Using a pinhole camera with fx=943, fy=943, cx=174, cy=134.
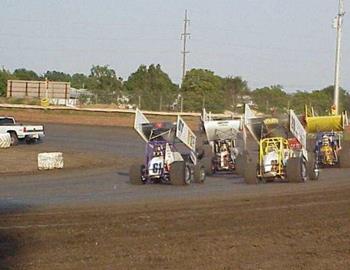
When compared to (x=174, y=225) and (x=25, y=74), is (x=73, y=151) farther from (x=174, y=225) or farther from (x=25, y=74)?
(x=25, y=74)

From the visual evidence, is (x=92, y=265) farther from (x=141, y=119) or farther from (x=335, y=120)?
(x=335, y=120)

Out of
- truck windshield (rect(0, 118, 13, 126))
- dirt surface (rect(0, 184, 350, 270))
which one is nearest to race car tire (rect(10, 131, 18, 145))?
truck windshield (rect(0, 118, 13, 126))

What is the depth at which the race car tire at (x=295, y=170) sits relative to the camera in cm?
2494

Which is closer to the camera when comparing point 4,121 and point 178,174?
point 178,174

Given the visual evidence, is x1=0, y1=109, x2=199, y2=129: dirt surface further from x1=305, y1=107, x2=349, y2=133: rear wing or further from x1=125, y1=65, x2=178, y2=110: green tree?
x1=125, y1=65, x2=178, y2=110: green tree

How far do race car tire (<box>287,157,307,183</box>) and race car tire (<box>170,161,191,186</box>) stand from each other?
274 cm

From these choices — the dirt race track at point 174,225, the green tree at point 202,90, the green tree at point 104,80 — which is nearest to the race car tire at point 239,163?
the dirt race track at point 174,225

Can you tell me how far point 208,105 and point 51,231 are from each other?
226 ft

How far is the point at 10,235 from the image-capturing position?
1328cm

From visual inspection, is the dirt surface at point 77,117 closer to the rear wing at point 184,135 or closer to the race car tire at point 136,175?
the rear wing at point 184,135

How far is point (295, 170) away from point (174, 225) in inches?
434

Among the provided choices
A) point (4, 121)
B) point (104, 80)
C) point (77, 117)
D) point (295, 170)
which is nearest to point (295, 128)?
point (295, 170)

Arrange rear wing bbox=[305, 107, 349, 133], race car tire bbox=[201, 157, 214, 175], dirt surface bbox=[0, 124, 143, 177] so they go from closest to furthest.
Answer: race car tire bbox=[201, 157, 214, 175] < rear wing bbox=[305, 107, 349, 133] < dirt surface bbox=[0, 124, 143, 177]

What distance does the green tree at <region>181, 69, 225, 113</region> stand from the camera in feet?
272
